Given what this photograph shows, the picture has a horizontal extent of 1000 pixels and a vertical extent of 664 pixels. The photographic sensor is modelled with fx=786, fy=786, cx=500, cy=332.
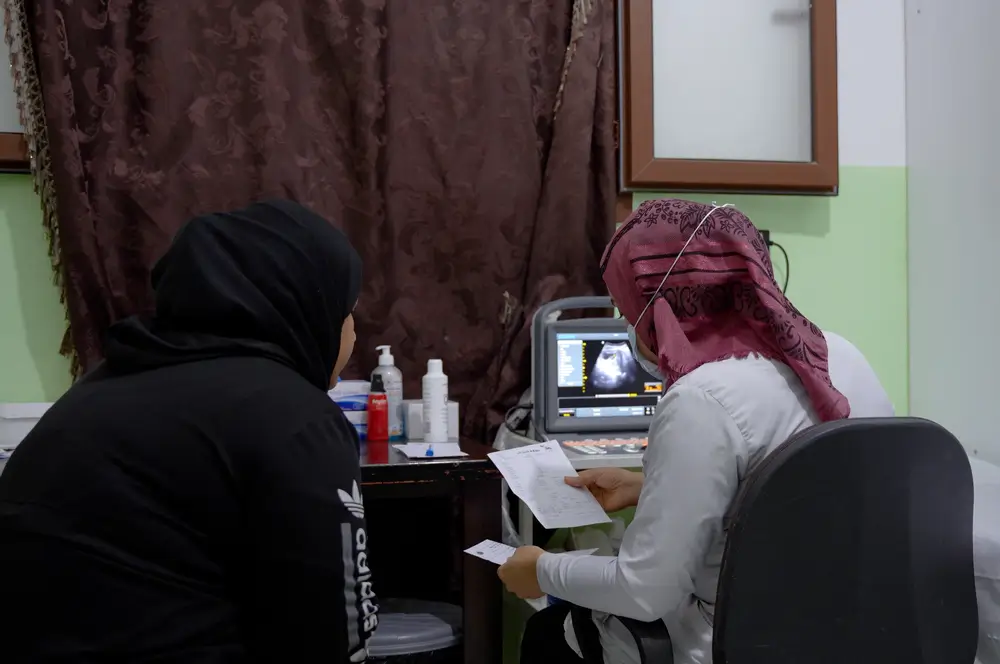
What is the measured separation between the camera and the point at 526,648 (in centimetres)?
130

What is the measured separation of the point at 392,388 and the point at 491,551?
0.64 metres

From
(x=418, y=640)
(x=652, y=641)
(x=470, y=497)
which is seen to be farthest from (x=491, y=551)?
(x=652, y=641)

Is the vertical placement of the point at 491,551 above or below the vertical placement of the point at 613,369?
below

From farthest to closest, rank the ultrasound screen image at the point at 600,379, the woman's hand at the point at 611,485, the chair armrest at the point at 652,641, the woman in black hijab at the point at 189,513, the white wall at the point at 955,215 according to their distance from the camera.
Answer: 1. the white wall at the point at 955,215
2. the ultrasound screen image at the point at 600,379
3. the woman's hand at the point at 611,485
4. the chair armrest at the point at 652,641
5. the woman in black hijab at the point at 189,513

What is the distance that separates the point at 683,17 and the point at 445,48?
712 millimetres

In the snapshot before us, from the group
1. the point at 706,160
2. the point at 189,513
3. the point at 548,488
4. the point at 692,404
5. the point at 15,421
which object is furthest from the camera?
the point at 706,160

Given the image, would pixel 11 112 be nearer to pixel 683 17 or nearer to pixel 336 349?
pixel 336 349

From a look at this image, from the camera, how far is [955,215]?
2242 millimetres

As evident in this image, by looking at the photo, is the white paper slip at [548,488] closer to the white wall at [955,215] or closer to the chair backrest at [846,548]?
the chair backrest at [846,548]

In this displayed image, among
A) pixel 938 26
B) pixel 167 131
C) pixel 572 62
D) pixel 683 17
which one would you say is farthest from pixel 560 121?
pixel 938 26

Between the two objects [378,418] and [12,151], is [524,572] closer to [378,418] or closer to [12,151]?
[378,418]

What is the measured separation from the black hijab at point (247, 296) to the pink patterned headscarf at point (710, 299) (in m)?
0.46

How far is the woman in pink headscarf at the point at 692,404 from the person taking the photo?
993mm

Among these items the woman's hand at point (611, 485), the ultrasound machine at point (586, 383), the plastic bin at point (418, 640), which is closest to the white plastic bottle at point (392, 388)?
the ultrasound machine at point (586, 383)
